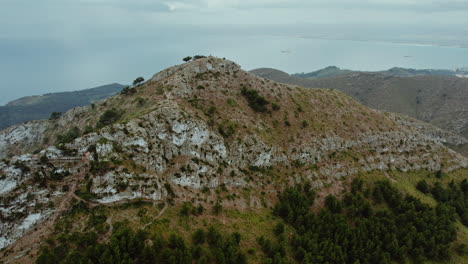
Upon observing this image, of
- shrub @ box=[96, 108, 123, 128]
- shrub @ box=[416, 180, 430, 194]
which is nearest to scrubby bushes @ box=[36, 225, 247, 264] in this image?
shrub @ box=[96, 108, 123, 128]

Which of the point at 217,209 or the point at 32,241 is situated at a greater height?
the point at 32,241

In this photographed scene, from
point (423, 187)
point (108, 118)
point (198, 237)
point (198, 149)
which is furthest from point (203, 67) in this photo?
point (423, 187)

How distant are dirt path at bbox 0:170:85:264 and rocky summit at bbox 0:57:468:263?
19 cm

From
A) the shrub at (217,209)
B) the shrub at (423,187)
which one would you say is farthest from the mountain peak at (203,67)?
the shrub at (423,187)

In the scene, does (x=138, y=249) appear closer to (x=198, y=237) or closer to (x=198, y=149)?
(x=198, y=237)

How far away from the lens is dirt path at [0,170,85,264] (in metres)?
40.5

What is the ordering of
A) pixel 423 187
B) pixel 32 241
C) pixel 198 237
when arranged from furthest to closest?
1. pixel 423 187
2. pixel 198 237
3. pixel 32 241

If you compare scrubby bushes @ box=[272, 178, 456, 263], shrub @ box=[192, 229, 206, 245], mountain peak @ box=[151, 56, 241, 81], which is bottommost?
scrubby bushes @ box=[272, 178, 456, 263]

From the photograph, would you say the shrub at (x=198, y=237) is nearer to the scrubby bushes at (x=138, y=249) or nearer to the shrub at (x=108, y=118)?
the scrubby bushes at (x=138, y=249)

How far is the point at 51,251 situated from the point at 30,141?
93.7 meters

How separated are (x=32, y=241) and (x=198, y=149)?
39588 millimetres

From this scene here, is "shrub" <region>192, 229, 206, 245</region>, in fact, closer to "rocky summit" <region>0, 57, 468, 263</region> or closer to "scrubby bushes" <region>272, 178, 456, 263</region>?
"rocky summit" <region>0, 57, 468, 263</region>

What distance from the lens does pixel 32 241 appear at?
1690 inches

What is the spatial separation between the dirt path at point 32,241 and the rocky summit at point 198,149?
0.19 m
